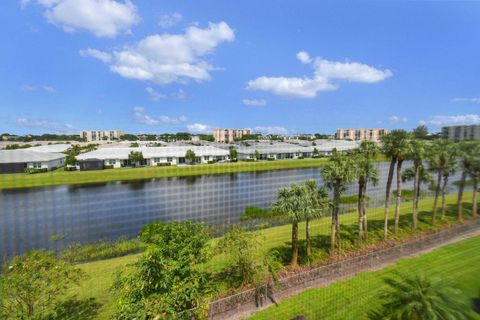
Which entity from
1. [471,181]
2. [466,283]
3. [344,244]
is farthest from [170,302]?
[471,181]

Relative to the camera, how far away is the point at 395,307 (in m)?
2.02

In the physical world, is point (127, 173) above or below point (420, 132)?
below

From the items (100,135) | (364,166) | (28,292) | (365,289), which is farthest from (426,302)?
(100,135)

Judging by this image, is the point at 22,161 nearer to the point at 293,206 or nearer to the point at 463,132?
the point at 293,206

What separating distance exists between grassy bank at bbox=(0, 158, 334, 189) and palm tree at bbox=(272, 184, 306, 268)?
5962mm

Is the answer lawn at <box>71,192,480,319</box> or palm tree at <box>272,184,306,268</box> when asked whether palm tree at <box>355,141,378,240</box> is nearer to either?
lawn at <box>71,192,480,319</box>

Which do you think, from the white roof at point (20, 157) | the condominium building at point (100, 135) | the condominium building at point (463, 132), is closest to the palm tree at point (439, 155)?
the condominium building at point (463, 132)

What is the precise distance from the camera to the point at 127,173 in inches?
448

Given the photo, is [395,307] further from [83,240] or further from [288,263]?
[83,240]

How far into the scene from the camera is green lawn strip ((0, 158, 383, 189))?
9.29 m

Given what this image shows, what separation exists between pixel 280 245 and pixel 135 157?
35.5ft

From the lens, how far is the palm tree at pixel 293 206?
125 inches

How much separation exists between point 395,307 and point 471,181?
4884 millimetres

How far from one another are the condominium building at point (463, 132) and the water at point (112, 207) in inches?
50.2
